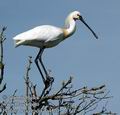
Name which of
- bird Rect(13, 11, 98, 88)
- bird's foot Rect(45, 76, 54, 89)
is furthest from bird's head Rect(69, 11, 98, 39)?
bird's foot Rect(45, 76, 54, 89)

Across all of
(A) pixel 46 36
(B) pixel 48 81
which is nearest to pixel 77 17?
(A) pixel 46 36

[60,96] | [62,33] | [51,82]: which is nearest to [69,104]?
[60,96]

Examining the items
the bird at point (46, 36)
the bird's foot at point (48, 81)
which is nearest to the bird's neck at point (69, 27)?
the bird at point (46, 36)

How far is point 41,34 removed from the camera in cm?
1069

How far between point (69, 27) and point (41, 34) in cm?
97

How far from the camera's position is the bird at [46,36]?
10.1 metres

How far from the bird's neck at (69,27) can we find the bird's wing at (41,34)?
0.19 m

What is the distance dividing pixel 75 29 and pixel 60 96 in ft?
9.99

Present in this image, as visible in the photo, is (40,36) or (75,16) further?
(75,16)

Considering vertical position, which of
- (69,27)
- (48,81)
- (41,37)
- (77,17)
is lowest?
(48,81)

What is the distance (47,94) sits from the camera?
919 cm

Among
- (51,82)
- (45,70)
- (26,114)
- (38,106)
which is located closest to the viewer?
(26,114)

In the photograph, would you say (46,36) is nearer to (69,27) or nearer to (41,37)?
(41,37)

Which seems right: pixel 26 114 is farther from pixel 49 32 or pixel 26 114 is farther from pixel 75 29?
pixel 75 29
